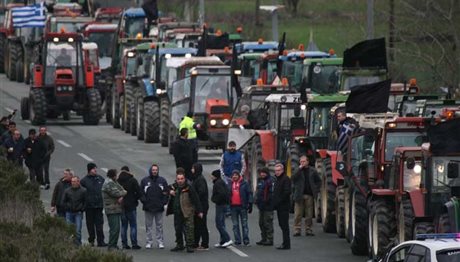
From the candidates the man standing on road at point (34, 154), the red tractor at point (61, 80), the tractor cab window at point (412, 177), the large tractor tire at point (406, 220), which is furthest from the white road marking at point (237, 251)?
the red tractor at point (61, 80)

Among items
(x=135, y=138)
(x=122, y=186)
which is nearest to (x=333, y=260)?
(x=122, y=186)

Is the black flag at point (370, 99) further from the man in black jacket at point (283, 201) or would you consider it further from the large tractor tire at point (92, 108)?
the large tractor tire at point (92, 108)

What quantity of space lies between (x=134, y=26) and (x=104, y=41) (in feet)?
10.8

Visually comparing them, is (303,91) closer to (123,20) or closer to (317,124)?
(317,124)

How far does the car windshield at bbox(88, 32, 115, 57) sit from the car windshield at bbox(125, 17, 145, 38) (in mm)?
2069

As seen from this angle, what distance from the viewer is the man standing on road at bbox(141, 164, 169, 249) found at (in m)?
32.1

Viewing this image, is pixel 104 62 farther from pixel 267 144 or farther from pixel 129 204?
pixel 129 204

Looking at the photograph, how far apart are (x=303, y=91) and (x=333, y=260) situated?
7.60 metres

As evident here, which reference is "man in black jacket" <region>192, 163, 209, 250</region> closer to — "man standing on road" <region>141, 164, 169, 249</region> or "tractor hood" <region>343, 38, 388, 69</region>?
"man standing on road" <region>141, 164, 169, 249</region>

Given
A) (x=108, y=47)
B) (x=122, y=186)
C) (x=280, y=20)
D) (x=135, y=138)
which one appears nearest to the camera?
(x=122, y=186)

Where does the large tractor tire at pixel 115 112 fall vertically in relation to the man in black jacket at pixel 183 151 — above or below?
below

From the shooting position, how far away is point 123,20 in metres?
69.2

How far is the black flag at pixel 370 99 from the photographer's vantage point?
109 ft

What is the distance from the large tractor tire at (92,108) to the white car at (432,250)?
34364 millimetres
